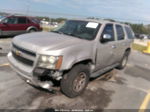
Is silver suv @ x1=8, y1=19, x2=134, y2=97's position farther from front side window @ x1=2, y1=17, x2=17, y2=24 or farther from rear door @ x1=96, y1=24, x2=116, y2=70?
front side window @ x1=2, y1=17, x2=17, y2=24

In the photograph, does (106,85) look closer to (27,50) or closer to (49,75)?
(49,75)

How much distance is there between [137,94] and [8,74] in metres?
4.02

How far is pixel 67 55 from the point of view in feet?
10.9

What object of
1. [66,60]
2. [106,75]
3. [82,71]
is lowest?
[106,75]

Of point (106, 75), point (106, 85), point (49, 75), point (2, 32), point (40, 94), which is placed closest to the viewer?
point (49, 75)

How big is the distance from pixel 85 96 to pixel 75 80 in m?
0.66

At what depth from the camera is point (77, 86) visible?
3.94 metres

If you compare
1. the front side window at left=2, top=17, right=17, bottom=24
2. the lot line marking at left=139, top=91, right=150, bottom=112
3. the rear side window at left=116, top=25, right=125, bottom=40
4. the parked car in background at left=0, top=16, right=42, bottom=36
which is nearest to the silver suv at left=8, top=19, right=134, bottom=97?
the rear side window at left=116, top=25, right=125, bottom=40

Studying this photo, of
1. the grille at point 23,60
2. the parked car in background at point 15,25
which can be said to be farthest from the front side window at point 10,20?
the grille at point 23,60

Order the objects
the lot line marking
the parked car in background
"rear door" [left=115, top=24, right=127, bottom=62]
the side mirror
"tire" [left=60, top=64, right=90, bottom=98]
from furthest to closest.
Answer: the parked car in background → "rear door" [left=115, top=24, right=127, bottom=62] → the side mirror → the lot line marking → "tire" [left=60, top=64, right=90, bottom=98]

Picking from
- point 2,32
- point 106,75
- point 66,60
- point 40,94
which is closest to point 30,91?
point 40,94

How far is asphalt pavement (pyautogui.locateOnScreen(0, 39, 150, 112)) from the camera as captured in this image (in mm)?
3617

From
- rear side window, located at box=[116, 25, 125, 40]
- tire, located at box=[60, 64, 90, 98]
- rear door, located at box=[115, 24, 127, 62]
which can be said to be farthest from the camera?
rear side window, located at box=[116, 25, 125, 40]

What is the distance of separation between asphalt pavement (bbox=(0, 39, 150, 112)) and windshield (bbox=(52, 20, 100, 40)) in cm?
154
